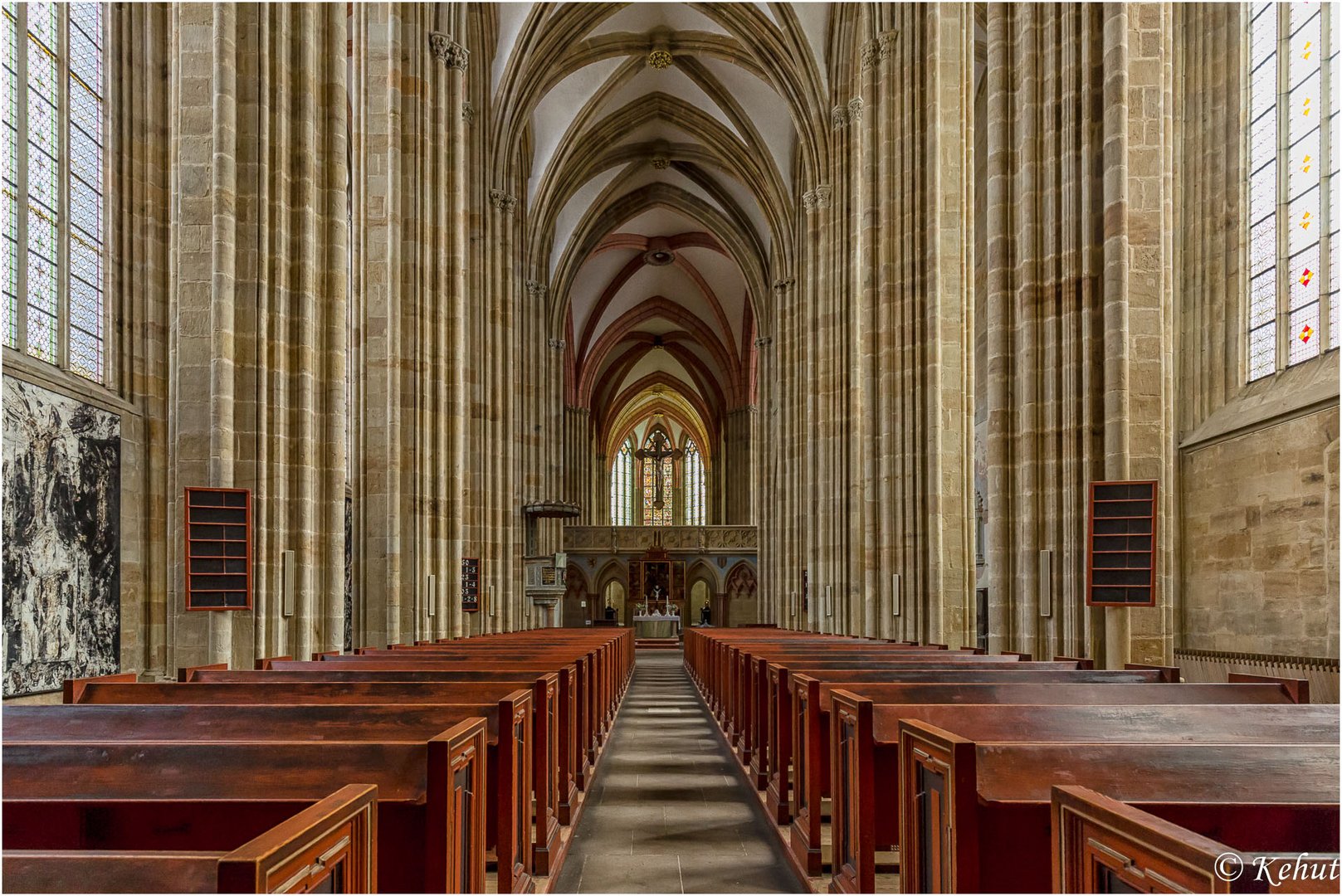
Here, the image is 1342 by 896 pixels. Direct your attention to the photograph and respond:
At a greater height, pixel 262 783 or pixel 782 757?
pixel 262 783

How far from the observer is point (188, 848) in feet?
10.8

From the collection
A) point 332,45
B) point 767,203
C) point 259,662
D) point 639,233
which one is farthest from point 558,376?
point 259,662

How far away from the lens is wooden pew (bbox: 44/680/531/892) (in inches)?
174

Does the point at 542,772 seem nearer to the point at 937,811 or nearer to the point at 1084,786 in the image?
the point at 937,811

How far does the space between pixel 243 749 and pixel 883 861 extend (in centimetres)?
351

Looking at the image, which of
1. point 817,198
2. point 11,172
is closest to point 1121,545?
point 11,172

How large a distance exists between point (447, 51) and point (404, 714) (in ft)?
49.9

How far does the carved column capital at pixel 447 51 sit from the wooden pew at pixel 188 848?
15.8m

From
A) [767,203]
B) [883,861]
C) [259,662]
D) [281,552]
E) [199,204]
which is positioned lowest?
[883,861]

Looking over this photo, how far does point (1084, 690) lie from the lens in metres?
5.49

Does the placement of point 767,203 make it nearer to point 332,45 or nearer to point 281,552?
point 332,45

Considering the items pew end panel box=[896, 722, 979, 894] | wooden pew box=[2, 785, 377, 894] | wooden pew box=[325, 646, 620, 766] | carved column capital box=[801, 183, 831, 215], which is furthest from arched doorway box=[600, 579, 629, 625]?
wooden pew box=[2, 785, 377, 894]

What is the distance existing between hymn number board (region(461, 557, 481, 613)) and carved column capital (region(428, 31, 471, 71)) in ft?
29.2

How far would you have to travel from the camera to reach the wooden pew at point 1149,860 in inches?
75.9
